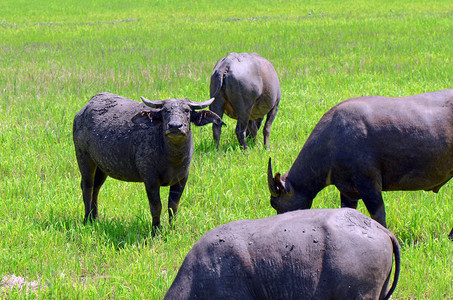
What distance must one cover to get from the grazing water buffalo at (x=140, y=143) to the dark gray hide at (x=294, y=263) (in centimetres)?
203

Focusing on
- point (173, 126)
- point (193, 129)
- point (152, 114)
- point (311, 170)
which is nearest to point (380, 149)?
point (311, 170)

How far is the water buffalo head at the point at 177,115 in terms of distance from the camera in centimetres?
522

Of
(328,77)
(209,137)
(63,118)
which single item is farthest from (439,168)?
(328,77)

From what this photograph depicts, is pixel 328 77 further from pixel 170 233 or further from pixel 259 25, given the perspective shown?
pixel 259 25

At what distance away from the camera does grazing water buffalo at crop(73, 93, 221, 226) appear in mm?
5559

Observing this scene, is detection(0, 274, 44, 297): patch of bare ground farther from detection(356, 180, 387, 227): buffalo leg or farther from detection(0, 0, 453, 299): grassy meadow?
detection(356, 180, 387, 227): buffalo leg

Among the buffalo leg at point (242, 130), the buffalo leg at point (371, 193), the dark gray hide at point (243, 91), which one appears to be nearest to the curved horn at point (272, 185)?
the buffalo leg at point (371, 193)

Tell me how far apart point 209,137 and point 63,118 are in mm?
2719

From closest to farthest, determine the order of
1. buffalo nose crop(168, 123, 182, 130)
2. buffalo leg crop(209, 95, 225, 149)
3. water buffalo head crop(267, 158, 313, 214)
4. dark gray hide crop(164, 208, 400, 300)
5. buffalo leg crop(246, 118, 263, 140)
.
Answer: dark gray hide crop(164, 208, 400, 300) < buffalo nose crop(168, 123, 182, 130) < water buffalo head crop(267, 158, 313, 214) < buffalo leg crop(209, 95, 225, 149) < buffalo leg crop(246, 118, 263, 140)

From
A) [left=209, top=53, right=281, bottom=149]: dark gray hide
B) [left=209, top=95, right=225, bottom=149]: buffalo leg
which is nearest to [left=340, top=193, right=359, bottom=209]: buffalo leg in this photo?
[left=209, top=53, right=281, bottom=149]: dark gray hide

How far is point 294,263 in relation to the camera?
3312 millimetres

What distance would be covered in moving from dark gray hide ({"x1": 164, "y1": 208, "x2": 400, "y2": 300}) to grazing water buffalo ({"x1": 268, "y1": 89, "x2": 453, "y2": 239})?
1.65 metres

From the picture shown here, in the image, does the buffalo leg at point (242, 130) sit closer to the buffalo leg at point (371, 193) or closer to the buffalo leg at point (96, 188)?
the buffalo leg at point (96, 188)

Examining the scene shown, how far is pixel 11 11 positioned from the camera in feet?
106
